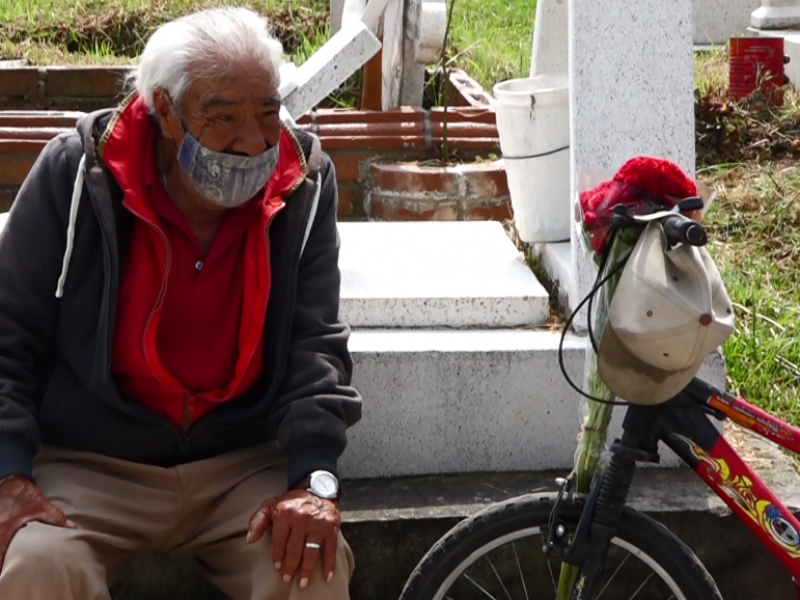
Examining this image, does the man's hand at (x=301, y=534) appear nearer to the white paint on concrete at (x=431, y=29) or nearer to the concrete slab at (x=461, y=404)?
the concrete slab at (x=461, y=404)

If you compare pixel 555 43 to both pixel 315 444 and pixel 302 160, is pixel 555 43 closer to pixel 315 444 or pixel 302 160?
pixel 302 160

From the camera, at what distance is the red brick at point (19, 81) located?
6.08 m

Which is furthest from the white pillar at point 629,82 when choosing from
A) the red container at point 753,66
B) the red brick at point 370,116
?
the red container at point 753,66

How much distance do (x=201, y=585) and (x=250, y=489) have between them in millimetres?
573

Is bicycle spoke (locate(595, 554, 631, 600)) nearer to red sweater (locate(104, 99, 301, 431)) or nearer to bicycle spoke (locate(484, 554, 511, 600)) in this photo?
bicycle spoke (locate(484, 554, 511, 600))

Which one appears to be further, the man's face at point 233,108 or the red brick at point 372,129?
the red brick at point 372,129

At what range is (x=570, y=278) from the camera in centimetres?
345

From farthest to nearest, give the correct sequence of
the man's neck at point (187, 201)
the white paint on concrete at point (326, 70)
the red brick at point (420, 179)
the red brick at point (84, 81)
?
the red brick at point (84, 81)
the red brick at point (420, 179)
the white paint on concrete at point (326, 70)
the man's neck at point (187, 201)

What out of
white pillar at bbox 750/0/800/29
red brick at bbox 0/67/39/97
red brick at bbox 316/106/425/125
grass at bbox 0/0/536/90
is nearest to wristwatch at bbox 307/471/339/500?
red brick at bbox 316/106/425/125

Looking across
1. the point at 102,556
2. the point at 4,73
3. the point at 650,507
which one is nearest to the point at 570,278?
the point at 650,507

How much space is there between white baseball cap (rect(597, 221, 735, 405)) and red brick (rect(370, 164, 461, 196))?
2278 mm

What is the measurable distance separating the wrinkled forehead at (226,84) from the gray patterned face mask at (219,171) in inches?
3.2

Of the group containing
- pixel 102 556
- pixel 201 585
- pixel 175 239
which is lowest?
pixel 201 585

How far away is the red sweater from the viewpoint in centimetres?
271
